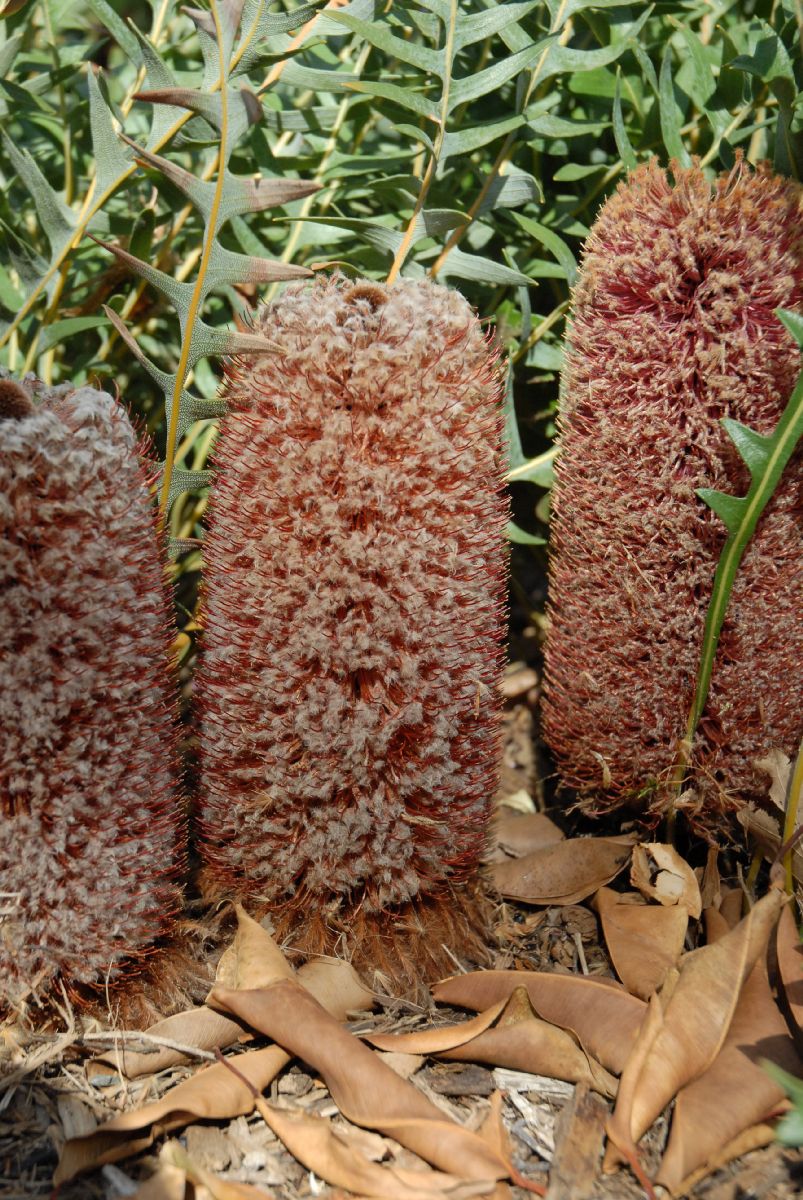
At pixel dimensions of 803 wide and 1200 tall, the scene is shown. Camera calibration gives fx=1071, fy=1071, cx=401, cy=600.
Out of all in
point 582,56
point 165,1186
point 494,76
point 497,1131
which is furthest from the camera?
point 582,56

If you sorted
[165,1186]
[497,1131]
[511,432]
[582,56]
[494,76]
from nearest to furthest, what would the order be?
[165,1186]
[497,1131]
[494,76]
[582,56]
[511,432]

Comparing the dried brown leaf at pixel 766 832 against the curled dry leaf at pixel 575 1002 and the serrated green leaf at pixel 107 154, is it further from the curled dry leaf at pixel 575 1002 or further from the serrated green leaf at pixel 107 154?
the serrated green leaf at pixel 107 154

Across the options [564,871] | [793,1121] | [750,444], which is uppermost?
[750,444]

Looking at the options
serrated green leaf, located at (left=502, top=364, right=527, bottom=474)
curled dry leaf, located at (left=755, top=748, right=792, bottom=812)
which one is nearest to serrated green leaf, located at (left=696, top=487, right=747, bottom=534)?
curled dry leaf, located at (left=755, top=748, right=792, bottom=812)

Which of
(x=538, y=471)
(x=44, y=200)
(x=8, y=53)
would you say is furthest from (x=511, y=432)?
(x=8, y=53)

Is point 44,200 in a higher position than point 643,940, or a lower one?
higher

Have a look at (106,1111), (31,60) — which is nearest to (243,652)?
(106,1111)

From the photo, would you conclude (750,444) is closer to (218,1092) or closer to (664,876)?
(664,876)

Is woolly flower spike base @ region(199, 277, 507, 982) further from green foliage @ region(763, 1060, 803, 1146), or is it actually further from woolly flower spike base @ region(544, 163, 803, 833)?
green foliage @ region(763, 1060, 803, 1146)

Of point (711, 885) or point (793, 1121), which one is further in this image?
point (711, 885)
